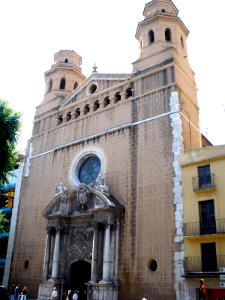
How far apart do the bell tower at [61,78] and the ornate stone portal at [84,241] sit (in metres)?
8.66

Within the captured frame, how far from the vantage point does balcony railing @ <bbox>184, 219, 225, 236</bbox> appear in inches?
596

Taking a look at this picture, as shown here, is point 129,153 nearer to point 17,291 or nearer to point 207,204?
point 207,204

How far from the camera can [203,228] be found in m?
15.8

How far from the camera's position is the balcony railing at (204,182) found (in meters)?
16.1

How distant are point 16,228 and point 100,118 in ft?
31.9

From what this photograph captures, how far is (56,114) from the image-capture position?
26656mm

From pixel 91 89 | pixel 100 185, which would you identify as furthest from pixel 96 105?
pixel 100 185

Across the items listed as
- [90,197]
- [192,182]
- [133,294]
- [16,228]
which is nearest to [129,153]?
[90,197]

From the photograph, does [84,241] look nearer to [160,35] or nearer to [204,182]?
[204,182]

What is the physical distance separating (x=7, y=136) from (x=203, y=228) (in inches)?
423

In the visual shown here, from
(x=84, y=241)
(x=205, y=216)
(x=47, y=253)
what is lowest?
(x=47, y=253)

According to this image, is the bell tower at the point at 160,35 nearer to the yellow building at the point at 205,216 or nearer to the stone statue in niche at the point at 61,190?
the yellow building at the point at 205,216

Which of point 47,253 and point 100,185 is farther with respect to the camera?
point 47,253

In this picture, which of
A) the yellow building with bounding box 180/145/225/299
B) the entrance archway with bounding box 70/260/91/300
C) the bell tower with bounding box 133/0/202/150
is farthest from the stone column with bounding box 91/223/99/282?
the bell tower with bounding box 133/0/202/150
